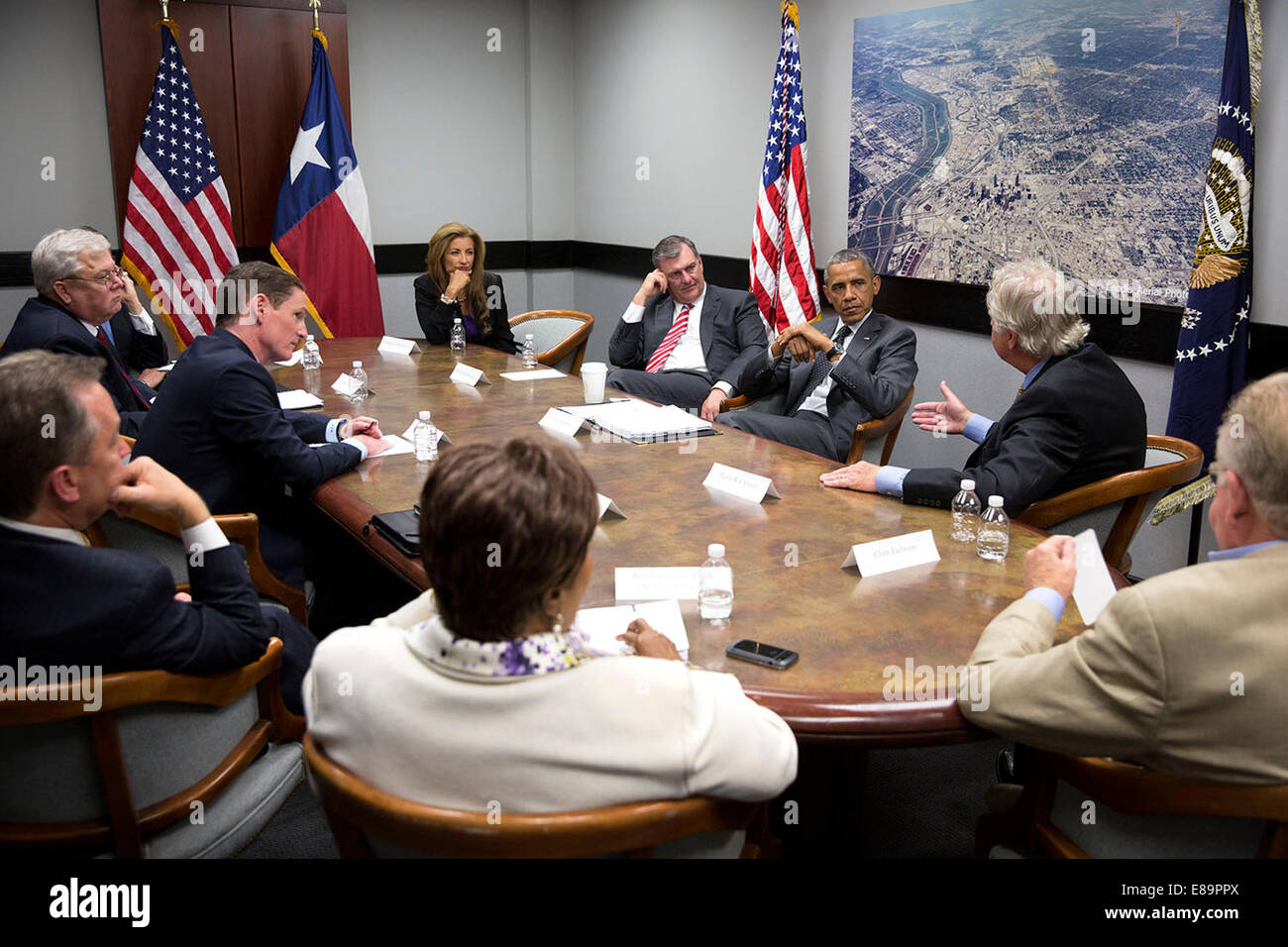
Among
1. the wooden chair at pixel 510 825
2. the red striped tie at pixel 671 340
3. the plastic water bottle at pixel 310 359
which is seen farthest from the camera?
the red striped tie at pixel 671 340

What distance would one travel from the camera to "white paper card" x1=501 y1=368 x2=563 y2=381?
166 inches

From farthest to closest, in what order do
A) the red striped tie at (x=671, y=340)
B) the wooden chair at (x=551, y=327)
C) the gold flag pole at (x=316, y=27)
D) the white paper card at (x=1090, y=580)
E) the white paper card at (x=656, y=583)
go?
the gold flag pole at (x=316, y=27) < the wooden chair at (x=551, y=327) < the red striped tie at (x=671, y=340) < the white paper card at (x=656, y=583) < the white paper card at (x=1090, y=580)

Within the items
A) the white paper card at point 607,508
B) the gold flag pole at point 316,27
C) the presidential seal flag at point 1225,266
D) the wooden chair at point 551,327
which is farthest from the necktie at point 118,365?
the presidential seal flag at point 1225,266

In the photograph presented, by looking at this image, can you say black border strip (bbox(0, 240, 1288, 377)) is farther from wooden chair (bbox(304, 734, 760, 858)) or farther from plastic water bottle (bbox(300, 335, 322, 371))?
wooden chair (bbox(304, 734, 760, 858))

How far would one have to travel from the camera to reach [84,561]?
157 centimetres

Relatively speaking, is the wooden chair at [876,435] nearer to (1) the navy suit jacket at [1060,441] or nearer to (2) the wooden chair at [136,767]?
(1) the navy suit jacket at [1060,441]

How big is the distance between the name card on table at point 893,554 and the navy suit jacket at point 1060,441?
1.15ft

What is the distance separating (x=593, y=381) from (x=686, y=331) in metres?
1.51

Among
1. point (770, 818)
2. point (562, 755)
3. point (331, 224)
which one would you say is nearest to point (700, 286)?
point (331, 224)

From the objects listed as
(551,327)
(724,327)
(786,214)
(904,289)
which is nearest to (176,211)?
(551,327)

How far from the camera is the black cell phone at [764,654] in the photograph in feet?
5.43

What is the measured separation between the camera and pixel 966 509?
95.2 inches

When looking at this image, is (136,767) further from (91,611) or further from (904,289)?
(904,289)

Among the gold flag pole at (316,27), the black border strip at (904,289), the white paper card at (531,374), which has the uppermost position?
the gold flag pole at (316,27)
